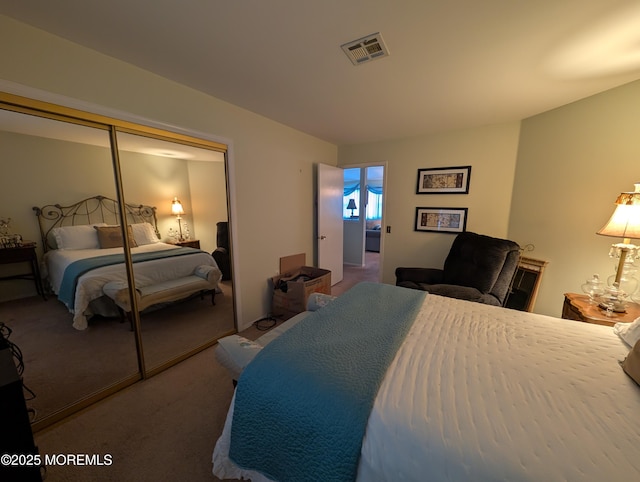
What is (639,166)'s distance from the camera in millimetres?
1903

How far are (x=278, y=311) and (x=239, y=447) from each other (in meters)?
1.94

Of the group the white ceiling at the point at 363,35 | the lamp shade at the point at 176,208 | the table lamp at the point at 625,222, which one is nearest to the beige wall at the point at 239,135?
the white ceiling at the point at 363,35

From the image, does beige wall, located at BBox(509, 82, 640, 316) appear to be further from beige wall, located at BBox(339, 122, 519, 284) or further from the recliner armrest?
the recliner armrest

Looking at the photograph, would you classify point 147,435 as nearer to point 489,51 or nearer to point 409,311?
point 409,311

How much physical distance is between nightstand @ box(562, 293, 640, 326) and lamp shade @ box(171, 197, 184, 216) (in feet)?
10.8

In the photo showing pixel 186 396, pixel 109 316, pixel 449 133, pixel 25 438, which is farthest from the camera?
pixel 449 133

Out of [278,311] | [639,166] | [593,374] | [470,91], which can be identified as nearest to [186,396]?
[278,311]

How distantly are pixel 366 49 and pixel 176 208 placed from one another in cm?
197

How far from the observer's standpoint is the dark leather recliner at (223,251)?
250cm

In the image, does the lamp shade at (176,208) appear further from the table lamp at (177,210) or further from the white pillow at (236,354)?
the white pillow at (236,354)

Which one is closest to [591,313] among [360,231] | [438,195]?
[438,195]

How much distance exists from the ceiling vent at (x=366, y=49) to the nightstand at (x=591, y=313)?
225 cm

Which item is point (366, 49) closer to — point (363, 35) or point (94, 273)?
point (363, 35)

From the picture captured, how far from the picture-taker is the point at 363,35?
1380mm
